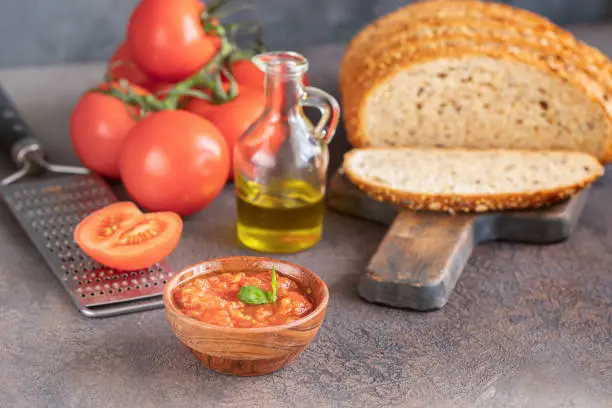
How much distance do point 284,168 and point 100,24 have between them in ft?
5.44

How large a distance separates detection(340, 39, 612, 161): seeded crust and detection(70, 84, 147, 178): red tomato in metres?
0.59

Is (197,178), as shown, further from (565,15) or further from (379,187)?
(565,15)

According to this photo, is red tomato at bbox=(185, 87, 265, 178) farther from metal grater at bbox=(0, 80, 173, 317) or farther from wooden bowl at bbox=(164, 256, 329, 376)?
wooden bowl at bbox=(164, 256, 329, 376)

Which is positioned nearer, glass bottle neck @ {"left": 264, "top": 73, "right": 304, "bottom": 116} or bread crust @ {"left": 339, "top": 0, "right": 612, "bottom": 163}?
glass bottle neck @ {"left": 264, "top": 73, "right": 304, "bottom": 116}

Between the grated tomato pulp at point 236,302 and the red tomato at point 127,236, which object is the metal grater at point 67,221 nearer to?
the red tomato at point 127,236

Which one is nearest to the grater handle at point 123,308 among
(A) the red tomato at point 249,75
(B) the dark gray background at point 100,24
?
(A) the red tomato at point 249,75

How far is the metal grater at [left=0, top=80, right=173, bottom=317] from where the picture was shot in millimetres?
2045

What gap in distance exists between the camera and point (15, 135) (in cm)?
270

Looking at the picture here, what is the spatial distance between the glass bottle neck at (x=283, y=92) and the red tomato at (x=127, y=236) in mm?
344

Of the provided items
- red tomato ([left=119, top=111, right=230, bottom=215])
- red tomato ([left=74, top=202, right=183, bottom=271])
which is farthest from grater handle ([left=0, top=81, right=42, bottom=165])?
red tomato ([left=74, top=202, right=183, bottom=271])

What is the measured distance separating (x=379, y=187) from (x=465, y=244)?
27cm

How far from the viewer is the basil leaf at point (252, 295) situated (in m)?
1.77

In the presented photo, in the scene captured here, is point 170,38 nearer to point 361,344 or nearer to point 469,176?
point 469,176

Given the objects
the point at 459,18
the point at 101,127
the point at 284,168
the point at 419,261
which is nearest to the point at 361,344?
the point at 419,261
